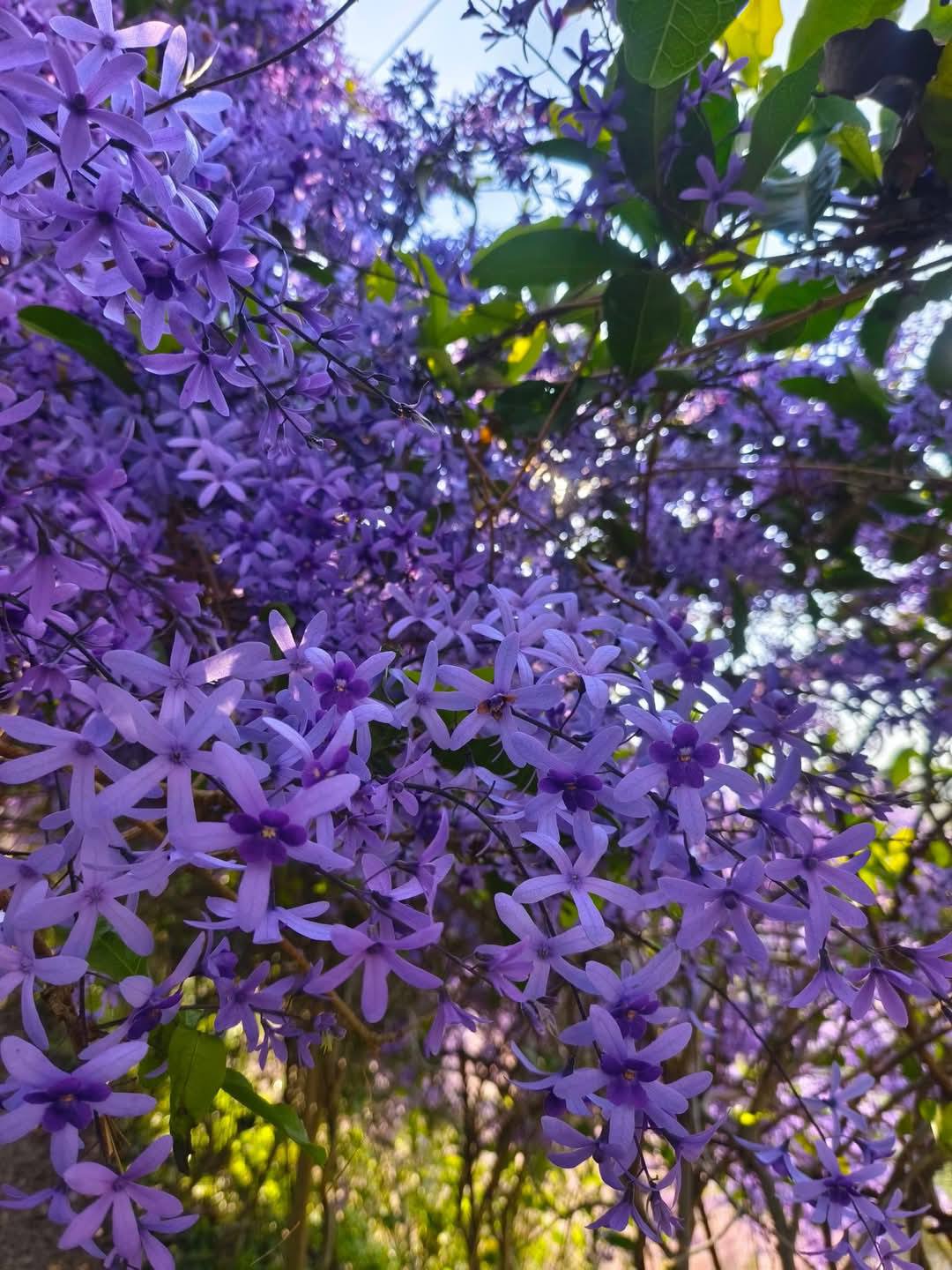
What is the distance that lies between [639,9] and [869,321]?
695 mm


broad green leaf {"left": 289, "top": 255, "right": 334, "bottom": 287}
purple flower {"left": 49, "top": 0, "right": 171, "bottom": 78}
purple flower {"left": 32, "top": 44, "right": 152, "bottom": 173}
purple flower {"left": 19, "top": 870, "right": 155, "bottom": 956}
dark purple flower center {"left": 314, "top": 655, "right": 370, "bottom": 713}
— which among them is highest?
broad green leaf {"left": 289, "top": 255, "right": 334, "bottom": 287}

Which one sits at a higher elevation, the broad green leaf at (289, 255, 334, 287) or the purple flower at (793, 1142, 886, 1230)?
the broad green leaf at (289, 255, 334, 287)

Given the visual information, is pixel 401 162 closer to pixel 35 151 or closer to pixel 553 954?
pixel 35 151

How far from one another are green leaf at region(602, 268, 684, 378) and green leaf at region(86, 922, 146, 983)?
91cm

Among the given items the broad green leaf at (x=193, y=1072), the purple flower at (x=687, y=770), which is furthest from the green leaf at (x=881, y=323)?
the broad green leaf at (x=193, y=1072)

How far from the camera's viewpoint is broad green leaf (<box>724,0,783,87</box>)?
1.36 m

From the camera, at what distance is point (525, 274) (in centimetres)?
122

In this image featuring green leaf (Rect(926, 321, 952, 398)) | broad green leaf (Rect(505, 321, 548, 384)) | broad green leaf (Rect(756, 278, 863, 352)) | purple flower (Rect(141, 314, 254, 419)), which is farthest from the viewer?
broad green leaf (Rect(505, 321, 548, 384))

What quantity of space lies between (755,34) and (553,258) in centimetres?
57

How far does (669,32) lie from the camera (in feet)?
2.47

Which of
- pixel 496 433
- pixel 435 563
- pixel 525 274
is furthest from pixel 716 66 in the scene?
pixel 435 563

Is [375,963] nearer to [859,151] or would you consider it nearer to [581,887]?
[581,887]

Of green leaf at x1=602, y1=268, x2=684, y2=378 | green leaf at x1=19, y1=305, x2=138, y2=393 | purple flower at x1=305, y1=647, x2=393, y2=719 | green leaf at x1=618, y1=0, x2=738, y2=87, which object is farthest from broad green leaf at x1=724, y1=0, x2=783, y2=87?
purple flower at x1=305, y1=647, x2=393, y2=719

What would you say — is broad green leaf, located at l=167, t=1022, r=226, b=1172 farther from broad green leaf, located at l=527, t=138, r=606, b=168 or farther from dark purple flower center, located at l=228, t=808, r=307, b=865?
broad green leaf, located at l=527, t=138, r=606, b=168
